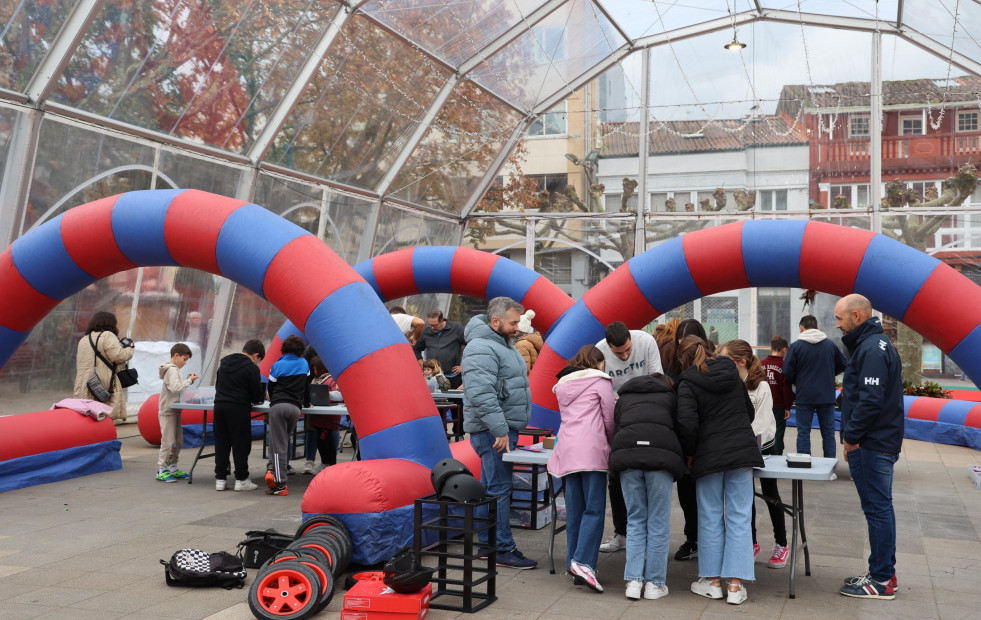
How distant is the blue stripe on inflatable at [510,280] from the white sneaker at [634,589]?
20.2 feet

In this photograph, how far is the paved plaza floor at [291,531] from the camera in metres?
4.48

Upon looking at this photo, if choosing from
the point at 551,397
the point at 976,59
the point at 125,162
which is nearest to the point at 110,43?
the point at 125,162

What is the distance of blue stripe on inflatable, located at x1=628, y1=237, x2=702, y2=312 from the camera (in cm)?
688

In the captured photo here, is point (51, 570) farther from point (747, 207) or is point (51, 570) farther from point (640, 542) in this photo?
point (747, 207)

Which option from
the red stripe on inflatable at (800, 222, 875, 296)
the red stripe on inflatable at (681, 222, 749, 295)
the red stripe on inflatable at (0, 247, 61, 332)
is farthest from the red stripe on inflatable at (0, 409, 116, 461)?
the red stripe on inflatable at (800, 222, 875, 296)

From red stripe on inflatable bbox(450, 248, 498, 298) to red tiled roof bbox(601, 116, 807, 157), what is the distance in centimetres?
626

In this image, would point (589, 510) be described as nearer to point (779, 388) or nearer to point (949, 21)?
point (779, 388)

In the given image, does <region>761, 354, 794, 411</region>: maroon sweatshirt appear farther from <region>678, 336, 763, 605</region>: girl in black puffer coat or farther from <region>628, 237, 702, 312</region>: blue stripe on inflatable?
<region>678, 336, 763, 605</region>: girl in black puffer coat

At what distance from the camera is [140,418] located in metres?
9.76

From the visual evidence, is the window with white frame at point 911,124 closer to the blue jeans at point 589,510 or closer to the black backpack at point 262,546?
the blue jeans at point 589,510

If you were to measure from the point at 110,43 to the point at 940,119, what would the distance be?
12.4 metres

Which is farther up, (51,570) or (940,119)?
(940,119)

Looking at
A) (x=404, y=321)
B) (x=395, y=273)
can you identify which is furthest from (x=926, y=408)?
(x=395, y=273)

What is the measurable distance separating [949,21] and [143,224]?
1171 cm
